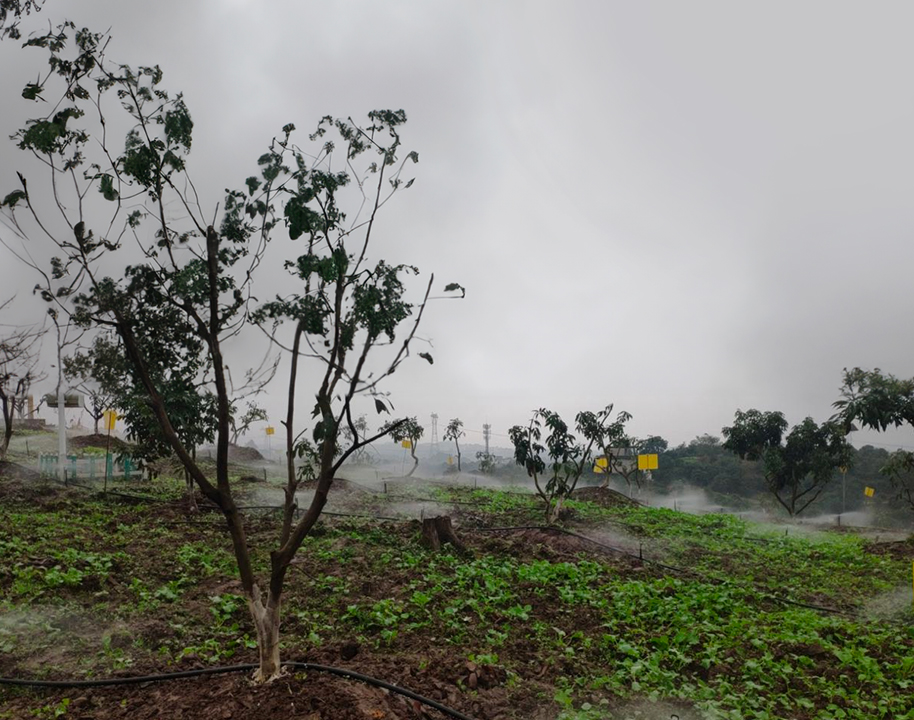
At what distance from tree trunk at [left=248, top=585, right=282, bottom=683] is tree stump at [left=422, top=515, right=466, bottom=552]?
18.7ft

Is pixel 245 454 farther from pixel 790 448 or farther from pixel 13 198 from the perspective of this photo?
pixel 13 198

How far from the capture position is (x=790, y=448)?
82.6ft

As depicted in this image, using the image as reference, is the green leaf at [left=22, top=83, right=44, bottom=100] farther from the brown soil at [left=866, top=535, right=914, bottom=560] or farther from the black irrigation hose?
the brown soil at [left=866, top=535, right=914, bottom=560]

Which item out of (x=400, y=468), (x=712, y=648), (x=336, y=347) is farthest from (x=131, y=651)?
(x=400, y=468)

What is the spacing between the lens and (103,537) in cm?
955

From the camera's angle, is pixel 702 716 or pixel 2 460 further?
pixel 2 460

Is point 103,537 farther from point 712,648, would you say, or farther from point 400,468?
point 400,468

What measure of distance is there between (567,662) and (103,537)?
7119mm

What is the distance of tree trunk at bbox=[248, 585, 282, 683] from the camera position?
4320mm

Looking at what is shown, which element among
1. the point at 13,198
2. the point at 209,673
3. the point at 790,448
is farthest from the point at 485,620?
the point at 790,448

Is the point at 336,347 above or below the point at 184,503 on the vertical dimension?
above

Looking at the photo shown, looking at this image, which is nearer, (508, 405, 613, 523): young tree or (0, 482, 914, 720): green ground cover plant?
(0, 482, 914, 720): green ground cover plant

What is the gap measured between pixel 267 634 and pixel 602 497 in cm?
1842

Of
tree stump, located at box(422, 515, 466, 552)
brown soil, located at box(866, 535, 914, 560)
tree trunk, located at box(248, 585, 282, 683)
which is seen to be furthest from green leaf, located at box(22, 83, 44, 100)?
brown soil, located at box(866, 535, 914, 560)
